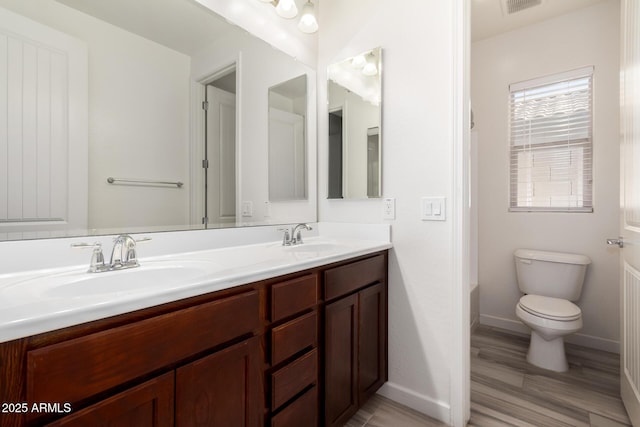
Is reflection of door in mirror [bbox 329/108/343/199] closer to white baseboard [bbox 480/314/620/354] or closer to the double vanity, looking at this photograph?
the double vanity

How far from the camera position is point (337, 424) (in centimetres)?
131

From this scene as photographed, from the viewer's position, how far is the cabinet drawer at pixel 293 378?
1028 millimetres

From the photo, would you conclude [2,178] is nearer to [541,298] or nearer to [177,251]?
[177,251]

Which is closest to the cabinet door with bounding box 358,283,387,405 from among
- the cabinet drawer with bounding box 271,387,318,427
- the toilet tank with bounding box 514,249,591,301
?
the cabinet drawer with bounding box 271,387,318,427

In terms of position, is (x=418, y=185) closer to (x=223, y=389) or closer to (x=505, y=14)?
(x=223, y=389)

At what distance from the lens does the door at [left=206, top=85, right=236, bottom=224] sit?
1.51m

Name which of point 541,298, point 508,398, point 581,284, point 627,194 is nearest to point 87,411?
point 508,398

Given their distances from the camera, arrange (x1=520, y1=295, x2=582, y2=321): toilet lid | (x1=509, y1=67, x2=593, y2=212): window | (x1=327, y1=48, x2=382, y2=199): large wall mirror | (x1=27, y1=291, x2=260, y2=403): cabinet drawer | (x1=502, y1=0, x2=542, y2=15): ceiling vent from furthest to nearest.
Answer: (x1=509, y1=67, x2=593, y2=212): window < (x1=502, y1=0, x2=542, y2=15): ceiling vent < (x1=520, y1=295, x2=582, y2=321): toilet lid < (x1=327, y1=48, x2=382, y2=199): large wall mirror < (x1=27, y1=291, x2=260, y2=403): cabinet drawer

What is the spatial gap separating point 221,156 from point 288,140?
1.79 feet

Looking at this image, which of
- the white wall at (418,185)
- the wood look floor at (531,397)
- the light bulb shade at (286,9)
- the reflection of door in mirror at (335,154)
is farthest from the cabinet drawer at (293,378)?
the light bulb shade at (286,9)

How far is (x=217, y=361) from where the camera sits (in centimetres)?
84

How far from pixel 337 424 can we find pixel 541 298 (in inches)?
69.3

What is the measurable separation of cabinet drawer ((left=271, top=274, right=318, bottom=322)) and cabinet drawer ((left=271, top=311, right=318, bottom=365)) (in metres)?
0.04

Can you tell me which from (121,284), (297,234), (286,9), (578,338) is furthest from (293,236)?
(578,338)
